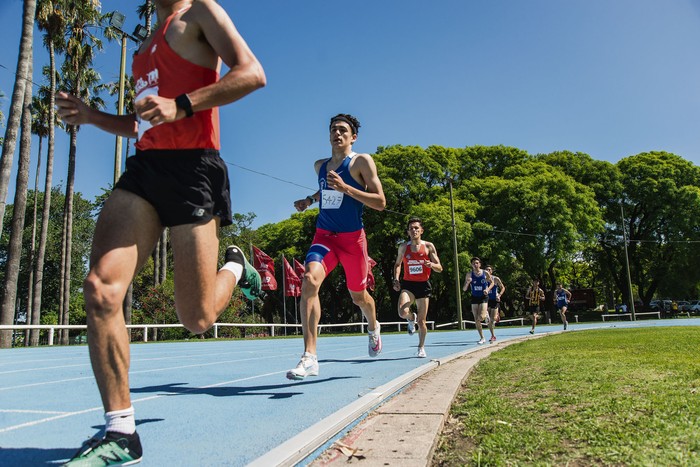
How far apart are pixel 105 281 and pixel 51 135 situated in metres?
28.5

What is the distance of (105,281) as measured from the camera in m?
2.34

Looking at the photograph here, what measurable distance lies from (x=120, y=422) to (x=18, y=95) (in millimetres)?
18356

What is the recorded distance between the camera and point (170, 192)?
2.55m

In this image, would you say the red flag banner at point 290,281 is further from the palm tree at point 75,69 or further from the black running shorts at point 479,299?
the black running shorts at point 479,299

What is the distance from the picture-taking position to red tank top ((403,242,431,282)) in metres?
8.93

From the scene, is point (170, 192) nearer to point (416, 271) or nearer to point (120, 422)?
→ point (120, 422)

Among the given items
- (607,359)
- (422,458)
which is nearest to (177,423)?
(422,458)

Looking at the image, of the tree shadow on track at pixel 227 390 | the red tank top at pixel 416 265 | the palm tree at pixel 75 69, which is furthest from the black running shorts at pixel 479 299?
the palm tree at pixel 75 69

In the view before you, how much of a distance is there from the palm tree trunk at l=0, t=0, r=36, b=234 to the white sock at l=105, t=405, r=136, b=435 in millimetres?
16889

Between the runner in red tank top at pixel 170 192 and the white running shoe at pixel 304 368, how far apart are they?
1913mm

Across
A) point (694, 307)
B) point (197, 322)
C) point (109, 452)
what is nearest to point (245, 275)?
point (197, 322)

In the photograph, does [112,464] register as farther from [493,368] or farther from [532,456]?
[493,368]

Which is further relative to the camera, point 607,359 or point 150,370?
point 150,370

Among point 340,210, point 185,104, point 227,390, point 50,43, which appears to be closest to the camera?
point 185,104
